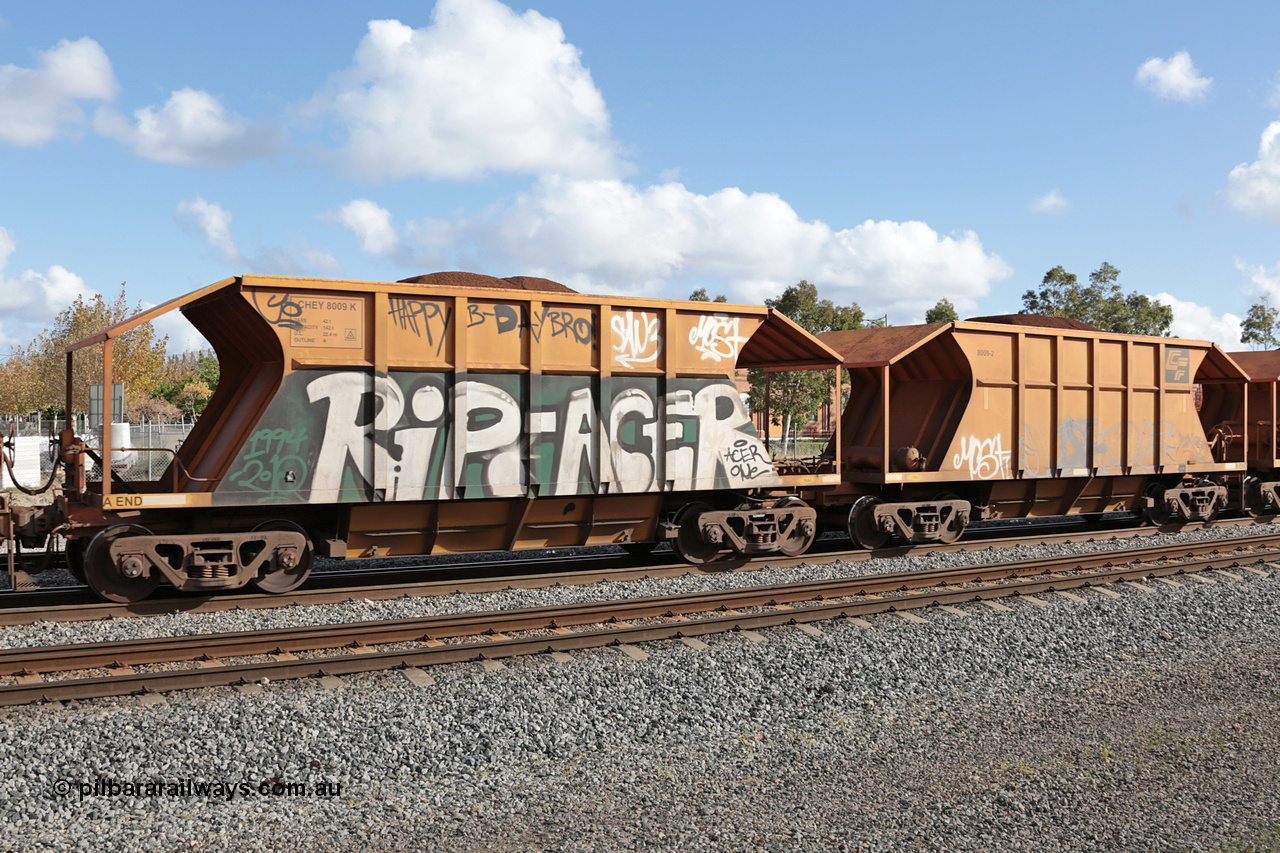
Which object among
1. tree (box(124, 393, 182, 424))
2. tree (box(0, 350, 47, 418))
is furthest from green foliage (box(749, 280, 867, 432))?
tree (box(0, 350, 47, 418))

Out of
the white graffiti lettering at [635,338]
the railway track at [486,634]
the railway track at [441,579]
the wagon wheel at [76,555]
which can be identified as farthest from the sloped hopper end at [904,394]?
the wagon wheel at [76,555]

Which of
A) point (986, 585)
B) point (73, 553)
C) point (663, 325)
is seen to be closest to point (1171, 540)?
point (986, 585)

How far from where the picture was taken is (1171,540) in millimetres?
14672

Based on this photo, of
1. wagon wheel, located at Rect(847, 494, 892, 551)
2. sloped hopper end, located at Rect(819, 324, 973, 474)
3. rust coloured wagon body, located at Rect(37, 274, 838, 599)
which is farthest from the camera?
sloped hopper end, located at Rect(819, 324, 973, 474)

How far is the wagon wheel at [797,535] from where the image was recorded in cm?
1250

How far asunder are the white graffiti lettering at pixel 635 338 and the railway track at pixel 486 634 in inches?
122

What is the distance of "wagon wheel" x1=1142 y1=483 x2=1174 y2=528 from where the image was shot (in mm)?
16406

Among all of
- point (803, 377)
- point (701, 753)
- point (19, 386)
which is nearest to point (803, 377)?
point (803, 377)

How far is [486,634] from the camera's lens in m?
8.25

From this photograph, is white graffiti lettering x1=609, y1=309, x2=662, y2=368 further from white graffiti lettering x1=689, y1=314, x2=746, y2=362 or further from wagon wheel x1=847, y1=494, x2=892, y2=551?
wagon wheel x1=847, y1=494, x2=892, y2=551

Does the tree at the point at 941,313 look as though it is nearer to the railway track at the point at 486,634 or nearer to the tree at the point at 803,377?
the tree at the point at 803,377

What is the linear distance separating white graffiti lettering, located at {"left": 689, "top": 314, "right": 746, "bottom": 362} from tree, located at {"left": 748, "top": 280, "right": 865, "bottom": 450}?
21433mm

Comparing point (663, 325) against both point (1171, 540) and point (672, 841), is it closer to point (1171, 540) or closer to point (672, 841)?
point (672, 841)

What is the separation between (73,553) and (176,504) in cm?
158
